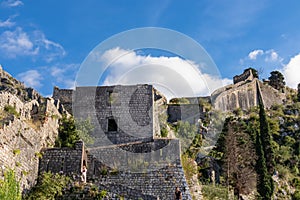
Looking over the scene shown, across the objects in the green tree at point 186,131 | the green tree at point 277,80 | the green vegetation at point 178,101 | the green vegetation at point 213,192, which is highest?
the green tree at point 277,80

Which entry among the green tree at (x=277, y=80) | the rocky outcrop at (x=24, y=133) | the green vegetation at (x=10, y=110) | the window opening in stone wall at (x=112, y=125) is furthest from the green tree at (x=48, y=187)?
the green tree at (x=277, y=80)

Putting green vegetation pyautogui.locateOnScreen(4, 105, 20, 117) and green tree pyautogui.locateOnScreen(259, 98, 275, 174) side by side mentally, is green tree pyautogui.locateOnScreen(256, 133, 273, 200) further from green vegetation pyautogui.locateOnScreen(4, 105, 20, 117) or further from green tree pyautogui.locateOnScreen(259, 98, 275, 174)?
green vegetation pyautogui.locateOnScreen(4, 105, 20, 117)

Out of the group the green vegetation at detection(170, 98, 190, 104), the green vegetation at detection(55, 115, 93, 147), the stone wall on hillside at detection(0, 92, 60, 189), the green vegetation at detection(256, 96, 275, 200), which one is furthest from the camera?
the green vegetation at detection(170, 98, 190, 104)

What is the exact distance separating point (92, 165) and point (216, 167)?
513 inches

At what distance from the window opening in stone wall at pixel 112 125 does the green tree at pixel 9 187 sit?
8887 millimetres

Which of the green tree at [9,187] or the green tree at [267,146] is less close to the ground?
the green tree at [267,146]

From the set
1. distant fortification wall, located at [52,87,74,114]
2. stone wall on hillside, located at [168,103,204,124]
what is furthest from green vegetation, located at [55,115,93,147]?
stone wall on hillside, located at [168,103,204,124]

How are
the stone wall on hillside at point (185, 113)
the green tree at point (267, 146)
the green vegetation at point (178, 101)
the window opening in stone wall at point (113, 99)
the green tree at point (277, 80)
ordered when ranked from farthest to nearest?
1. the green tree at point (277, 80)
2. the green vegetation at point (178, 101)
3. the stone wall on hillside at point (185, 113)
4. the green tree at point (267, 146)
5. the window opening in stone wall at point (113, 99)

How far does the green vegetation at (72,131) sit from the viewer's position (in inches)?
907

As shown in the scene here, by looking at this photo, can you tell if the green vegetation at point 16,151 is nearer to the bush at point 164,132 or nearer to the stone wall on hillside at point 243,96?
the bush at point 164,132

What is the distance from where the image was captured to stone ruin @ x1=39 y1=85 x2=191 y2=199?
20031mm

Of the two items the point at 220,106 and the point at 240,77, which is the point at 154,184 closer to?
the point at 220,106

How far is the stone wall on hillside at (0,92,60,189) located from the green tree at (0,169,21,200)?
0.41 m

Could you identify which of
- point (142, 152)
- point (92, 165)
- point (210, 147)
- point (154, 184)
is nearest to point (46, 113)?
point (92, 165)
